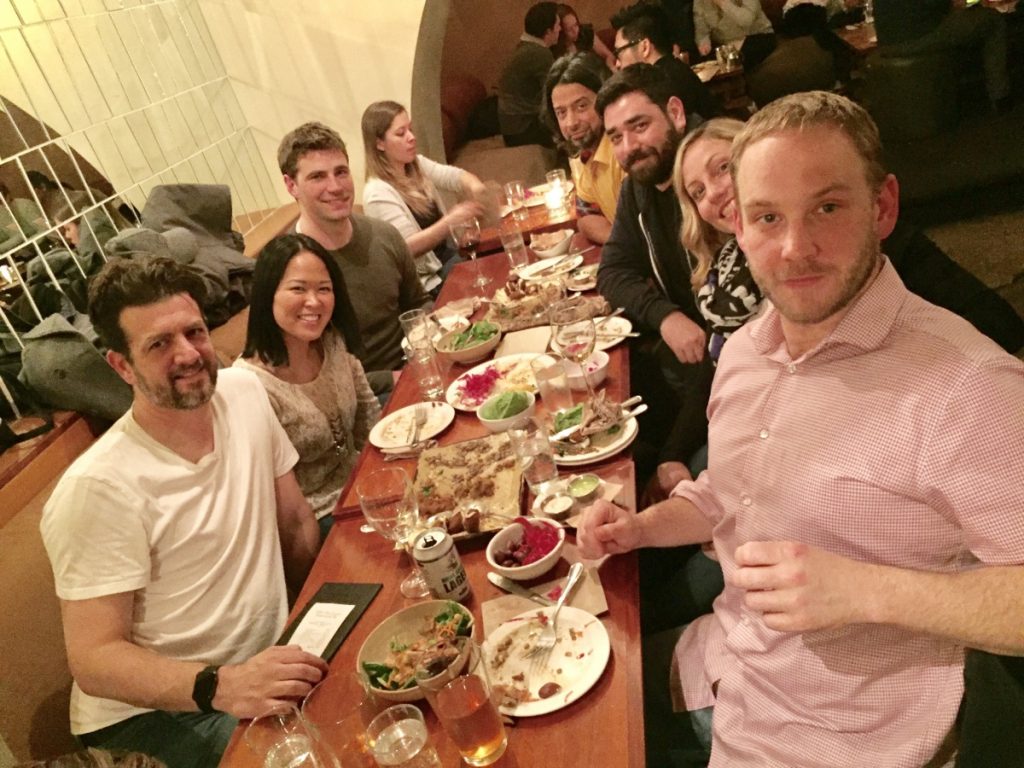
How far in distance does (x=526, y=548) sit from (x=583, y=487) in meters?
0.23

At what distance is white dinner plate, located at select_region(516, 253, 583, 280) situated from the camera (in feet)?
9.78

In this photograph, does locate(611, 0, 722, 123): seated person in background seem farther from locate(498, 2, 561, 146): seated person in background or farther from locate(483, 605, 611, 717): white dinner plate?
locate(483, 605, 611, 717): white dinner plate

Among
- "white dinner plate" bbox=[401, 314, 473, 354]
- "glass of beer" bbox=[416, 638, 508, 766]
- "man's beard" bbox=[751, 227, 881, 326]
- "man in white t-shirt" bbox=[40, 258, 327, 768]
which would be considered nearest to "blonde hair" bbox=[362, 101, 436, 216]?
"white dinner plate" bbox=[401, 314, 473, 354]

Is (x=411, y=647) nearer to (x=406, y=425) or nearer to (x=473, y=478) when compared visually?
(x=473, y=478)

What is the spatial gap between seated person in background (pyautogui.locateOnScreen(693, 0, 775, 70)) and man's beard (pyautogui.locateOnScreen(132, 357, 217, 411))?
6.82 meters

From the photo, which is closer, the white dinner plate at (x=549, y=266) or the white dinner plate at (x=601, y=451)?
the white dinner plate at (x=601, y=451)

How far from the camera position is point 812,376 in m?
1.19

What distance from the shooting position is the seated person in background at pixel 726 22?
7215 millimetres

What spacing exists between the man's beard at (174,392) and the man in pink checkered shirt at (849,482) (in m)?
1.04

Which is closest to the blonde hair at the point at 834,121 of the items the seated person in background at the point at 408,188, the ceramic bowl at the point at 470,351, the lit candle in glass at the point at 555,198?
the ceramic bowl at the point at 470,351

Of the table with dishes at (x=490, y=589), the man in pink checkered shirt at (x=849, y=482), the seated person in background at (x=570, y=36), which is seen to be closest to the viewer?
the man in pink checkered shirt at (x=849, y=482)

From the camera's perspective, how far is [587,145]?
3559mm

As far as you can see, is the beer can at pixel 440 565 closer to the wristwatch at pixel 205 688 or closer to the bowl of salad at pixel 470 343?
the wristwatch at pixel 205 688

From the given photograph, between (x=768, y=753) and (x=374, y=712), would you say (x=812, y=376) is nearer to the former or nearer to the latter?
(x=768, y=753)
